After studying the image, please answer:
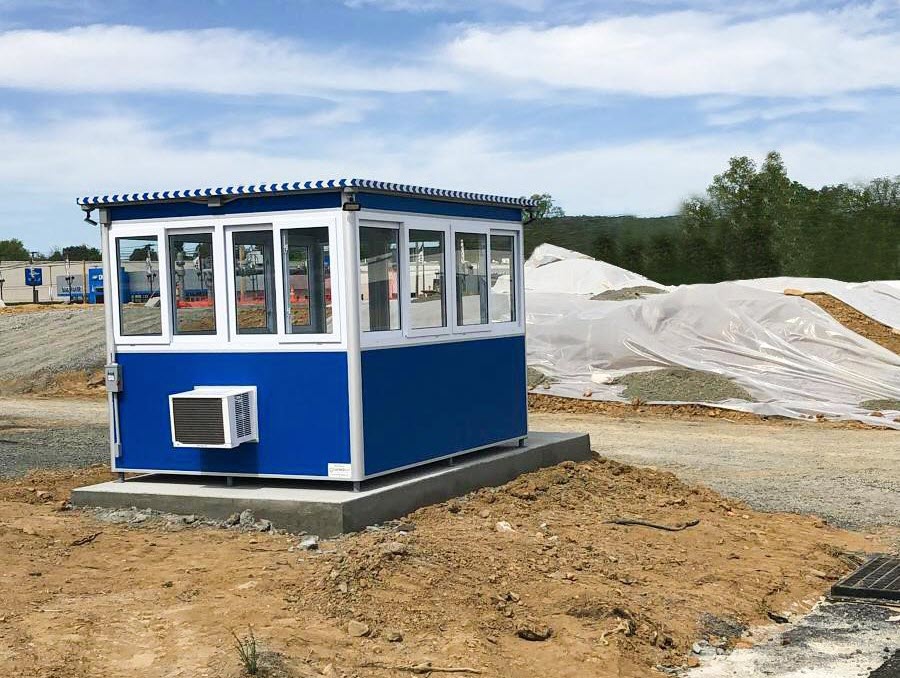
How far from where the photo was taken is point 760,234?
45969 millimetres

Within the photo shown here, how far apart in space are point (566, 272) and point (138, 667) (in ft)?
114

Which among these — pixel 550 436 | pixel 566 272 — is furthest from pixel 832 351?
pixel 566 272

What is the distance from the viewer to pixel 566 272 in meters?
40.0

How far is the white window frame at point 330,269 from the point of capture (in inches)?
359

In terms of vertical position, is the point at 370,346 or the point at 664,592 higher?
the point at 370,346

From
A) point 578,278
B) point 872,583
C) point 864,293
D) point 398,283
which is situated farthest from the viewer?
point 578,278

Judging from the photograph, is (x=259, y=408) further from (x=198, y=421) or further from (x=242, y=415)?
(x=198, y=421)

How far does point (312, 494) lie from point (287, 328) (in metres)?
1.34

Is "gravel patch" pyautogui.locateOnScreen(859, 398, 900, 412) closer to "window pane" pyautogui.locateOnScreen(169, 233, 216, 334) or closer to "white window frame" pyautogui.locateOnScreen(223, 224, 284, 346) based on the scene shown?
"white window frame" pyautogui.locateOnScreen(223, 224, 284, 346)

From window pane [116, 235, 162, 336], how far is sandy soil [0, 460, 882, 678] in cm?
170

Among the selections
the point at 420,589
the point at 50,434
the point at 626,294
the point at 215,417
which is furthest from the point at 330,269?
the point at 626,294

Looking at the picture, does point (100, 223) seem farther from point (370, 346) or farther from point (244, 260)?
point (370, 346)

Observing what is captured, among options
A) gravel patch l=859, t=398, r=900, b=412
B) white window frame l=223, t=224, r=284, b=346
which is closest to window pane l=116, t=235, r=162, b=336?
white window frame l=223, t=224, r=284, b=346

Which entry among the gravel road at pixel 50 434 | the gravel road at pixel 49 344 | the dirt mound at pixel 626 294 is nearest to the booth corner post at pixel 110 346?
the gravel road at pixel 50 434
